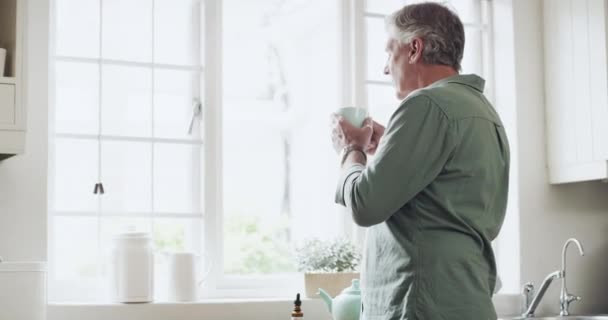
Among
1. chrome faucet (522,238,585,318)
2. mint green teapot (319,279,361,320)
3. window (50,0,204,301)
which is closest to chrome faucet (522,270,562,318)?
chrome faucet (522,238,585,318)

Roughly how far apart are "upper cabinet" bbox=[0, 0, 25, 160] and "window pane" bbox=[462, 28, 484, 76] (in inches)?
77.1

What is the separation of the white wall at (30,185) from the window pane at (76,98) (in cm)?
19

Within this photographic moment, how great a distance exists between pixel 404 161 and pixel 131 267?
4.36 feet

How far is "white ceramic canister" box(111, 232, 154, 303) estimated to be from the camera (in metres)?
2.88

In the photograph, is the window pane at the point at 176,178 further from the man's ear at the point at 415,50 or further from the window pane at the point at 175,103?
the man's ear at the point at 415,50

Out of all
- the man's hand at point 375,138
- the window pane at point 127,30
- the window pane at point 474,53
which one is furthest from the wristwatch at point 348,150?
the window pane at point 474,53

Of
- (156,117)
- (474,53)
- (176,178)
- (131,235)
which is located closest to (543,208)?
(474,53)

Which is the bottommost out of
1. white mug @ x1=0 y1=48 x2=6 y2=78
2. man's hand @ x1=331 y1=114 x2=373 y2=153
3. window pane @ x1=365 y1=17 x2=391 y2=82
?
man's hand @ x1=331 y1=114 x2=373 y2=153

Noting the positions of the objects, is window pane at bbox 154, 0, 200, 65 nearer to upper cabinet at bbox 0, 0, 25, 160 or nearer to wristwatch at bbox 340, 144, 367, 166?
upper cabinet at bbox 0, 0, 25, 160

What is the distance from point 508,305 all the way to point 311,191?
1943mm

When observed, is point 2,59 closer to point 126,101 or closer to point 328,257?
point 126,101

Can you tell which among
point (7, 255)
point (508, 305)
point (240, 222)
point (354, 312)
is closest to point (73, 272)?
point (7, 255)

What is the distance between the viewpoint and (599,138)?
3328 mm

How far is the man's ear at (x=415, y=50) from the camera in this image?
6.64ft
